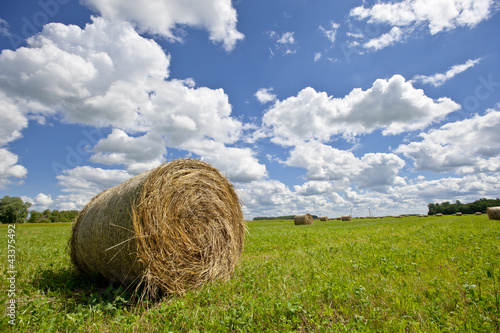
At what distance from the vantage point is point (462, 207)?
363 feet

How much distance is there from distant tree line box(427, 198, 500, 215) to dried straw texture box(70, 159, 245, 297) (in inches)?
4756

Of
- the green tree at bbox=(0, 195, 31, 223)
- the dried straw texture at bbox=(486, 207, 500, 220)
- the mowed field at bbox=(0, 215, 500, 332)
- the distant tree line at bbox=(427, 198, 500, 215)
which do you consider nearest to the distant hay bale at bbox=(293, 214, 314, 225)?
the dried straw texture at bbox=(486, 207, 500, 220)

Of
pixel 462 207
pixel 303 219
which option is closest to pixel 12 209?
Answer: pixel 303 219

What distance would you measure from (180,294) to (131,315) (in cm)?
113

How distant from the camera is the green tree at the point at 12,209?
47156mm

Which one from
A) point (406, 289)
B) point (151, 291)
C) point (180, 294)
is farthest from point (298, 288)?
point (151, 291)

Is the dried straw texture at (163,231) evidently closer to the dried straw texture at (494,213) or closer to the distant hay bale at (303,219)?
the distant hay bale at (303,219)

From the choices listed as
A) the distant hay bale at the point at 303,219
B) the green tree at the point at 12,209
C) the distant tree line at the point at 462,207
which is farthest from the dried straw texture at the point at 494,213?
the distant tree line at the point at 462,207

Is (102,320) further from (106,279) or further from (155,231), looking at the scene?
(106,279)

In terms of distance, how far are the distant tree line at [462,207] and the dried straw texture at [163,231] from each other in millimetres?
120791

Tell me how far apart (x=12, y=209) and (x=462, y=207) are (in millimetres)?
146050

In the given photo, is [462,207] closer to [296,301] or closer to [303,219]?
[303,219]

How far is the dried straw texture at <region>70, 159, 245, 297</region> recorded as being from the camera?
4.80 meters

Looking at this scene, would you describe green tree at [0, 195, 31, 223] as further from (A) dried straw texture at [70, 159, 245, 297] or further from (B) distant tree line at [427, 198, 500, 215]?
(B) distant tree line at [427, 198, 500, 215]
